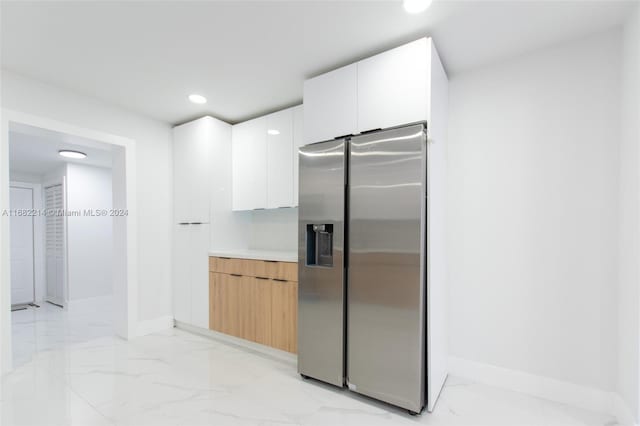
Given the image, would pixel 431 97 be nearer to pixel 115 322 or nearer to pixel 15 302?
pixel 115 322

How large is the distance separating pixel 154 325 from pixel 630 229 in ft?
13.6

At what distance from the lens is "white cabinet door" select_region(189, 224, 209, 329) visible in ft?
10.8

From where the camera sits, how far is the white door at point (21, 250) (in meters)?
4.99

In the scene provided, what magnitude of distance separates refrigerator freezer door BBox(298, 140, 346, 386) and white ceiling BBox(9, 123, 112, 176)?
7.65 ft

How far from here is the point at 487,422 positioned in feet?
5.94

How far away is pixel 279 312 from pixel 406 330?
4.01ft

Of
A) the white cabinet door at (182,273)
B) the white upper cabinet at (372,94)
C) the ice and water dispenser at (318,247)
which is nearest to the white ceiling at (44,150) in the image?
the white cabinet door at (182,273)

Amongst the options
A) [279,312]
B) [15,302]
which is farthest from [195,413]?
[15,302]

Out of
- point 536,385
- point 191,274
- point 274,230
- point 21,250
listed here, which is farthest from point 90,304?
point 536,385

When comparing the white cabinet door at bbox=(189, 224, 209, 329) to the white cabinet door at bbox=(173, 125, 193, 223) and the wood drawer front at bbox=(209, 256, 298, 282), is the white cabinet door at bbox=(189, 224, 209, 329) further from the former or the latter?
the white cabinet door at bbox=(173, 125, 193, 223)

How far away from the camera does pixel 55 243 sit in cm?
513

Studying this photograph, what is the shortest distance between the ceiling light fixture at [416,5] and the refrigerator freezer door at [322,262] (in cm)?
86

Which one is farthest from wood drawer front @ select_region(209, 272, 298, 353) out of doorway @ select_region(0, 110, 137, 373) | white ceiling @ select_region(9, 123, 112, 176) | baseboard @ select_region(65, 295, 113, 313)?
baseboard @ select_region(65, 295, 113, 313)

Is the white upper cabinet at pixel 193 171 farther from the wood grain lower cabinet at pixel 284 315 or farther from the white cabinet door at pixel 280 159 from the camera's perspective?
the wood grain lower cabinet at pixel 284 315
